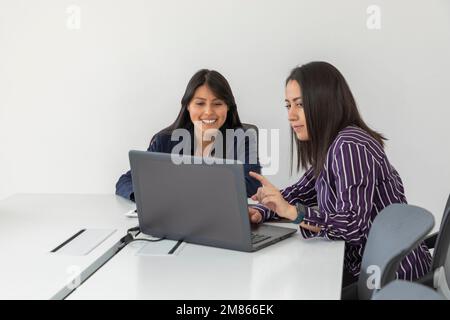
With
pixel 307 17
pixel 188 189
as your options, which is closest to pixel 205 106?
pixel 307 17

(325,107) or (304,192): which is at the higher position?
(325,107)

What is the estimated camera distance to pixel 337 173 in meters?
2.19

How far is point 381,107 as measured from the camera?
145 inches

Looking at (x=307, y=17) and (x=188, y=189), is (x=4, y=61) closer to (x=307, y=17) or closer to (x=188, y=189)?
(x=307, y=17)

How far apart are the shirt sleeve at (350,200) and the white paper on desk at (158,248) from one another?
1.45 ft

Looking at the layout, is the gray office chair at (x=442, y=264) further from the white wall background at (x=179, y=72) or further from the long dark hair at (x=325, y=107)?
the white wall background at (x=179, y=72)

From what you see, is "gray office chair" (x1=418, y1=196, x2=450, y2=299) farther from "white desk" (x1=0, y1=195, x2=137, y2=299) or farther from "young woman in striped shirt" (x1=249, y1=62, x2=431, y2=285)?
"white desk" (x1=0, y1=195, x2=137, y2=299)

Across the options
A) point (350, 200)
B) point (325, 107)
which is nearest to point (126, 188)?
point (325, 107)

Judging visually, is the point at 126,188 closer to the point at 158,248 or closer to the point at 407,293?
the point at 158,248

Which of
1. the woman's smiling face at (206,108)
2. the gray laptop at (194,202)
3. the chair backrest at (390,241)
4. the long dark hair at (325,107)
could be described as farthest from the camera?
the woman's smiling face at (206,108)

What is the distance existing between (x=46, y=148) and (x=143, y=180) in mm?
2095

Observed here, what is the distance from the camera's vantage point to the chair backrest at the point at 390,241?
1669 mm

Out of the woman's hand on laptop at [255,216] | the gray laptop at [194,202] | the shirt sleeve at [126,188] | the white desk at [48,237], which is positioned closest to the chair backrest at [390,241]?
the gray laptop at [194,202]

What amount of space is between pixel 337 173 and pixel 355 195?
0.32ft
